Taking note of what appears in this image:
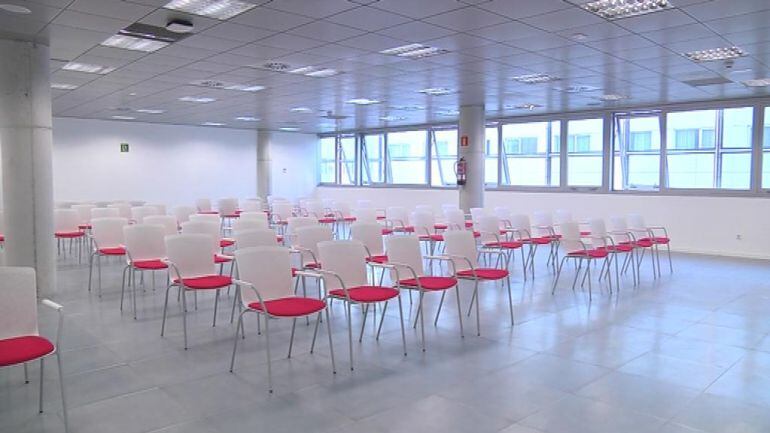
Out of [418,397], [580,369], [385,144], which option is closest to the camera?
[418,397]

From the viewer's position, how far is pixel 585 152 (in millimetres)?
13852

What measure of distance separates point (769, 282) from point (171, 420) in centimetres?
844

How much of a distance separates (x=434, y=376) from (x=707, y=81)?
7.84 m

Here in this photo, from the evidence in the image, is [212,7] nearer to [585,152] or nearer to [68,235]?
[68,235]

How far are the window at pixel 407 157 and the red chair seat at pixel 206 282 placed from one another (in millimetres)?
12970

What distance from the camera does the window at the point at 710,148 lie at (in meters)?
11.6

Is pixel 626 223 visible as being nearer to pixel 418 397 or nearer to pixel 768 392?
pixel 768 392

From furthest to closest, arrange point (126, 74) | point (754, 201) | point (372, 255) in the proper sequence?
point (754, 201), point (126, 74), point (372, 255)

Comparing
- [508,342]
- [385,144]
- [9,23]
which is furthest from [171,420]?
[385,144]

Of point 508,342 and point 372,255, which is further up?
point 372,255

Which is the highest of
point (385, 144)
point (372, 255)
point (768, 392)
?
point (385, 144)

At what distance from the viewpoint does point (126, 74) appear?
9156 mm

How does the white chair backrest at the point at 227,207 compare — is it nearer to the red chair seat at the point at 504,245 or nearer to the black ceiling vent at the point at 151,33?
the black ceiling vent at the point at 151,33

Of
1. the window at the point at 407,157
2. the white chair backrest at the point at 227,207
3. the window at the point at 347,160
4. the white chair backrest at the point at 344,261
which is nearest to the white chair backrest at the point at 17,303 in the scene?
the white chair backrest at the point at 344,261
